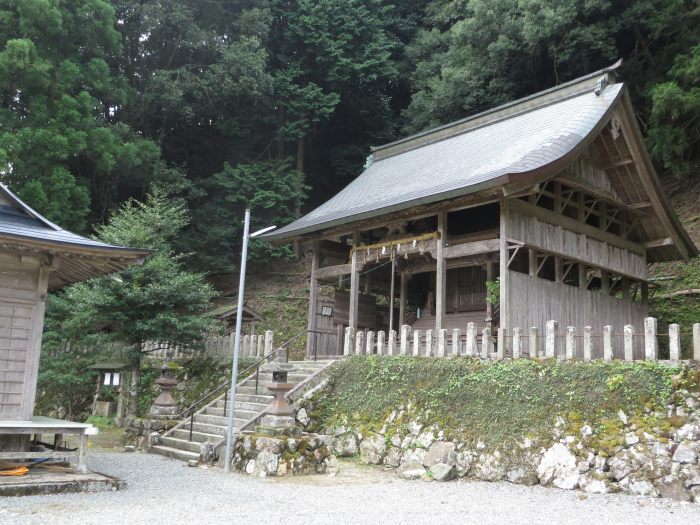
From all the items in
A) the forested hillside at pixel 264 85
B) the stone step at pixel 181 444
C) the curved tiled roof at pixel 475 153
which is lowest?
the stone step at pixel 181 444

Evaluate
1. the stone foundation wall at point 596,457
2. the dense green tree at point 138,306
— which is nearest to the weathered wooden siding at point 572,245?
the stone foundation wall at point 596,457

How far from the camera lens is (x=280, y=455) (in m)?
10.2

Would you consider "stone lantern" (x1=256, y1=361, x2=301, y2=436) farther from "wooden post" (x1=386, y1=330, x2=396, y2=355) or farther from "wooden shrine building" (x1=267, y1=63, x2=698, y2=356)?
"wooden shrine building" (x1=267, y1=63, x2=698, y2=356)

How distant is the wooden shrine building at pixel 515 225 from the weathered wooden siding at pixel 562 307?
0.15 ft

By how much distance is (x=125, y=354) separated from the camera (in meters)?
17.3

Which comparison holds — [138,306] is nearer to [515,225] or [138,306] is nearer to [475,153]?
[515,225]

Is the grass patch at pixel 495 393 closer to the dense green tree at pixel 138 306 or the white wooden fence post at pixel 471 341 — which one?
the white wooden fence post at pixel 471 341

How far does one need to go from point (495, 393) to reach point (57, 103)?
66.7 feet

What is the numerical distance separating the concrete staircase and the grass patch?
1.37 metres

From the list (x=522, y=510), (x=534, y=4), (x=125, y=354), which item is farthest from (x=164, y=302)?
(x=534, y=4)

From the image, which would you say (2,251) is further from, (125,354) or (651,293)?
(651,293)

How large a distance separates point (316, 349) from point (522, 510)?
405 inches

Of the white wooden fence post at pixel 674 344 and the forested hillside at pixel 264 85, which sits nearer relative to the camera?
the white wooden fence post at pixel 674 344

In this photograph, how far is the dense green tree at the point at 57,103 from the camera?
2178 cm
